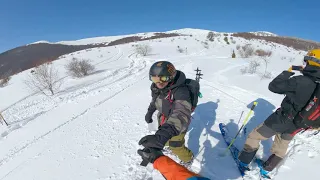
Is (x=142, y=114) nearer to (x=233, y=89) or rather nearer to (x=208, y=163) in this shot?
(x=208, y=163)

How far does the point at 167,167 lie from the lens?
1546 millimetres

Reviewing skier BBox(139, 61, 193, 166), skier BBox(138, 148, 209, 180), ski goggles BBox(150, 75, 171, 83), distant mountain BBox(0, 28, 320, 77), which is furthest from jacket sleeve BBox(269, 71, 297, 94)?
distant mountain BBox(0, 28, 320, 77)

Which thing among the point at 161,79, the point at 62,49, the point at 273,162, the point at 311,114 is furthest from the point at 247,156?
the point at 62,49

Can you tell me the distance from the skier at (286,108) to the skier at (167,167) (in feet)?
5.88

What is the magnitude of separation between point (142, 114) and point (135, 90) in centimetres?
282

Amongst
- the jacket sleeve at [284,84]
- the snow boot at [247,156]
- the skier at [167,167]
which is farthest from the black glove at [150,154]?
the snow boot at [247,156]

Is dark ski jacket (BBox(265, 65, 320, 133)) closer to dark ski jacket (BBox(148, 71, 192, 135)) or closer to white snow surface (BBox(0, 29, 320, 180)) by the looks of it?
white snow surface (BBox(0, 29, 320, 180))

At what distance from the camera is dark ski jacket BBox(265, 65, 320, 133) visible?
2.33 m

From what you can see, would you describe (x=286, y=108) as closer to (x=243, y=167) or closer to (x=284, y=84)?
(x=284, y=84)

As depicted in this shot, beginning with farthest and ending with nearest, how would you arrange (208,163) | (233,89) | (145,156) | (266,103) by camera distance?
(233,89) < (266,103) < (208,163) < (145,156)

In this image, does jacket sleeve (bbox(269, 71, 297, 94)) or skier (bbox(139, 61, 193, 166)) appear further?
jacket sleeve (bbox(269, 71, 297, 94))

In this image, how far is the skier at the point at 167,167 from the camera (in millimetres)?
1458

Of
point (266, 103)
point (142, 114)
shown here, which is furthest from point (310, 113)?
point (142, 114)

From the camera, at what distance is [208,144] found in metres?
4.30
